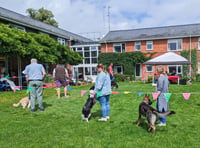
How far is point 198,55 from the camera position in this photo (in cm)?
2117

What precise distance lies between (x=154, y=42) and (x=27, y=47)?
1584 centimetres

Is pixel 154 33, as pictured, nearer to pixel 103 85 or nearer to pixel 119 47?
pixel 119 47

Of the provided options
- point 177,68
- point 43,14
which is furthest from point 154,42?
point 43,14

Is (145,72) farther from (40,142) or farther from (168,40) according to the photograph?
(40,142)

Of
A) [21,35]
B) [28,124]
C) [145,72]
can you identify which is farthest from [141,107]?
[145,72]

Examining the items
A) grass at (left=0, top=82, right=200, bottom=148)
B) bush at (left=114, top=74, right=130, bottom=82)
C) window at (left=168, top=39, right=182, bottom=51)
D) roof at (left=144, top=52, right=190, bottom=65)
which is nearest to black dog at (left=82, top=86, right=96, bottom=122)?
grass at (left=0, top=82, right=200, bottom=148)

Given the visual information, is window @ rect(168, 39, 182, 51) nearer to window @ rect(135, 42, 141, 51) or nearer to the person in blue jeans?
window @ rect(135, 42, 141, 51)

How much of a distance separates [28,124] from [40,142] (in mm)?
1390

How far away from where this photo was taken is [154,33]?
23844 mm

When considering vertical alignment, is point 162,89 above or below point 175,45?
below

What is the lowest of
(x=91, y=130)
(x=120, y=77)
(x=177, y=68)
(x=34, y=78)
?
(x=91, y=130)

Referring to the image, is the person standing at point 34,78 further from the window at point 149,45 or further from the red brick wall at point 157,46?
the window at point 149,45

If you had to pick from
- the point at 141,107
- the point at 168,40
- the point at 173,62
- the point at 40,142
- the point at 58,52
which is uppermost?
the point at 168,40

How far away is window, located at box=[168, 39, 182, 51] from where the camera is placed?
21922 mm
